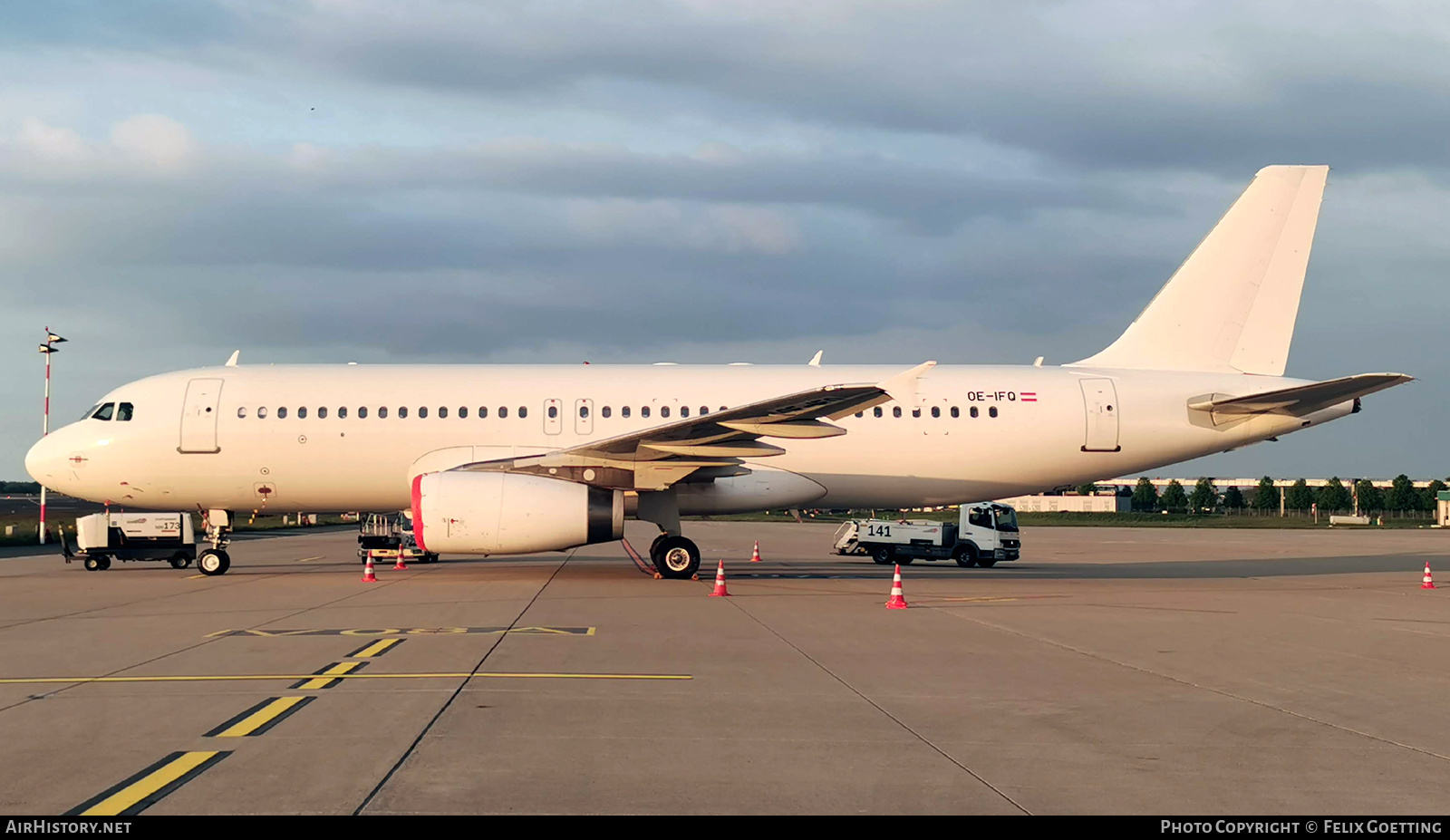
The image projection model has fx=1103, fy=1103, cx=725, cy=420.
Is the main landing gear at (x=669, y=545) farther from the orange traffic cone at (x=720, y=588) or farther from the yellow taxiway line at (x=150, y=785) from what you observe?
the yellow taxiway line at (x=150, y=785)

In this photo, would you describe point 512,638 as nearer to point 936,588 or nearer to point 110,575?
point 936,588

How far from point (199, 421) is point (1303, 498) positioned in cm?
13009

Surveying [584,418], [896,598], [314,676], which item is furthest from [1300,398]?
[314,676]

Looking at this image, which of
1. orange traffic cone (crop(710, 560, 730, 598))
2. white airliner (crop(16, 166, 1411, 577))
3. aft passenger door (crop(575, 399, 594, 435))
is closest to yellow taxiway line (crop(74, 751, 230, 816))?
orange traffic cone (crop(710, 560, 730, 598))

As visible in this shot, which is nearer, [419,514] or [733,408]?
[419,514]

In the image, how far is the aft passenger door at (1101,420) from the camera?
69.5ft

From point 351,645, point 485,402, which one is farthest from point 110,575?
point 351,645

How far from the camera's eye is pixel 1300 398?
1994cm

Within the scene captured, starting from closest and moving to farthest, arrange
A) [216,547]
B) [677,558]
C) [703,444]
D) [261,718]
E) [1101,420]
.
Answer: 1. [261,718]
2. [703,444]
3. [677,558]
4. [216,547]
5. [1101,420]

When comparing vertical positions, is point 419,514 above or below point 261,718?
above

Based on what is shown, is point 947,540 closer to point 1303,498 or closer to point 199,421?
point 199,421

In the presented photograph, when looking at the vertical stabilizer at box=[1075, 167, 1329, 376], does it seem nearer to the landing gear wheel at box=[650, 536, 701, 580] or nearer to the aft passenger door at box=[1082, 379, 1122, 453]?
the aft passenger door at box=[1082, 379, 1122, 453]

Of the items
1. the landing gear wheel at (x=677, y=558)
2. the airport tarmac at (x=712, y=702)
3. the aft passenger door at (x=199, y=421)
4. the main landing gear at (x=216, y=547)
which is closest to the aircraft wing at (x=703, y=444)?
the landing gear wheel at (x=677, y=558)

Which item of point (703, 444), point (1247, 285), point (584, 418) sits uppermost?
point (1247, 285)
